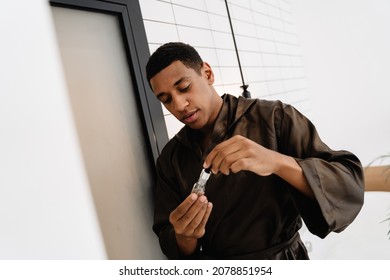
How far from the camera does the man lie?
0.69 metres

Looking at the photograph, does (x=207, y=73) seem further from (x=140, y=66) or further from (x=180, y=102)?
(x=140, y=66)

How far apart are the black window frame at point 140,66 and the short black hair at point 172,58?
291 mm

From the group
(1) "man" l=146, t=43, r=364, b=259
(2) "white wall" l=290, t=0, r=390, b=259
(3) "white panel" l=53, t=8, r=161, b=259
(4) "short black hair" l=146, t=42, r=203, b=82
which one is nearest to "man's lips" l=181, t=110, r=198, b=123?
(1) "man" l=146, t=43, r=364, b=259

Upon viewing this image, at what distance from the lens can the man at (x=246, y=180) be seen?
2.28ft

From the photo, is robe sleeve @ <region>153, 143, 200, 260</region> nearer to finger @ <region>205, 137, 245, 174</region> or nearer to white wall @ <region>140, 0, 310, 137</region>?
white wall @ <region>140, 0, 310, 137</region>

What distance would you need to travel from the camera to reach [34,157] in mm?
809

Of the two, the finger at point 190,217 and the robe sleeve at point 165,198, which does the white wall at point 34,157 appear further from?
the finger at point 190,217

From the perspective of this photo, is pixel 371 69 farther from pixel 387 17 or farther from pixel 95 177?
pixel 95 177

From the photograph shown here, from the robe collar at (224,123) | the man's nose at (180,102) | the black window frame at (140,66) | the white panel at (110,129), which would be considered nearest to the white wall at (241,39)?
the black window frame at (140,66)

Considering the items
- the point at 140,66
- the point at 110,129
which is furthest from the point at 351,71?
the point at 110,129

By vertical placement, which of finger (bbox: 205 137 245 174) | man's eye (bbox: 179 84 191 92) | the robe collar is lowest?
finger (bbox: 205 137 245 174)

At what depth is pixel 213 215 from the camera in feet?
2.83

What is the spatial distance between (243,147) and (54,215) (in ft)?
1.93

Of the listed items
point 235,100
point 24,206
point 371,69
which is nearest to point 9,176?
point 24,206
